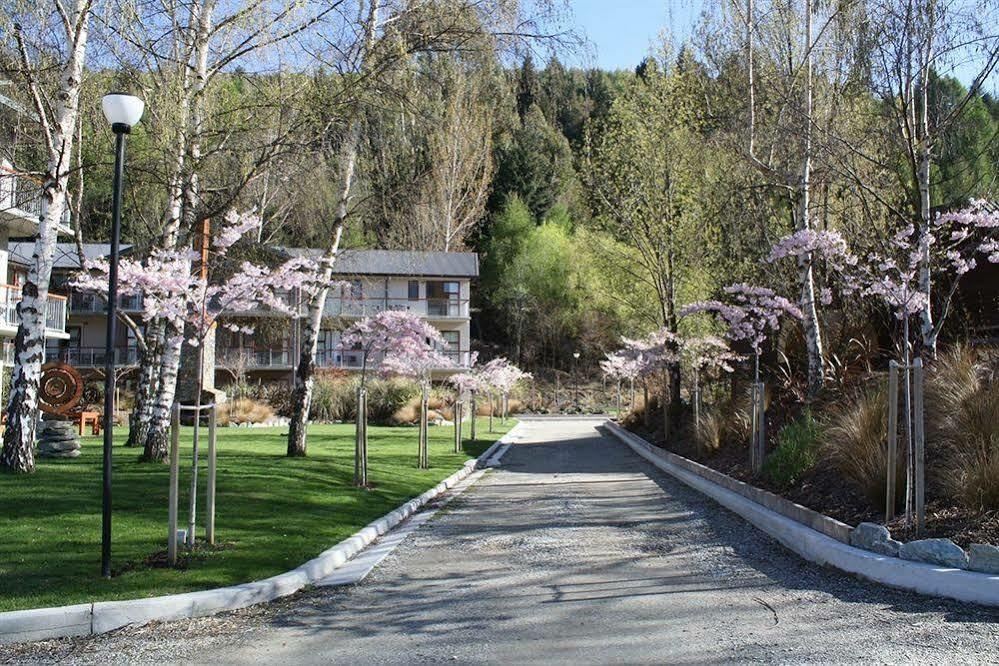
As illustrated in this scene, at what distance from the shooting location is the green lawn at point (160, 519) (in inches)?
282

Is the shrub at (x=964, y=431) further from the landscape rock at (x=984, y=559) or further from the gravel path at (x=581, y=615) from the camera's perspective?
the gravel path at (x=581, y=615)

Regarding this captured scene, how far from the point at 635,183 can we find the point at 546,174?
47.5m

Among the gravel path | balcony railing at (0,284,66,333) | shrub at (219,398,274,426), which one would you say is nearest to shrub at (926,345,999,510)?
the gravel path

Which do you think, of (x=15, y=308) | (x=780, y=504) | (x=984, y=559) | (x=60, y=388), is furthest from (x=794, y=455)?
(x=15, y=308)

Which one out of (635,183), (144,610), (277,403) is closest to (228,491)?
(144,610)

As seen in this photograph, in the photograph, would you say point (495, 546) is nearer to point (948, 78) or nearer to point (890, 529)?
point (890, 529)

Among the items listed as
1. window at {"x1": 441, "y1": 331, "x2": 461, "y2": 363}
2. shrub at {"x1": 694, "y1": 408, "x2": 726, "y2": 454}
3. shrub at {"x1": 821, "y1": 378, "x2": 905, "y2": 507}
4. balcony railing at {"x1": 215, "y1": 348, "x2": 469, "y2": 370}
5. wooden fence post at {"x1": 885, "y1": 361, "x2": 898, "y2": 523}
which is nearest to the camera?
wooden fence post at {"x1": 885, "y1": 361, "x2": 898, "y2": 523}

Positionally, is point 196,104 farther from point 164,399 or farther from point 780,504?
point 780,504

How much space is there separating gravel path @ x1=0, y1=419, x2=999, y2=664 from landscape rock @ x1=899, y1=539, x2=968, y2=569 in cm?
50

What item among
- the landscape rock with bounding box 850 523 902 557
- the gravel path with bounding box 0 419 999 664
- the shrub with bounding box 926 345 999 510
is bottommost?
the gravel path with bounding box 0 419 999 664

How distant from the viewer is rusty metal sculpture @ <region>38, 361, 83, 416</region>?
79.6 feet

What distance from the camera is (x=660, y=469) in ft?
66.1

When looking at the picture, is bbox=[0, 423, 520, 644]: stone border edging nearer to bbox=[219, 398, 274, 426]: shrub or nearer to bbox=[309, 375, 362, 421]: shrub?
bbox=[219, 398, 274, 426]: shrub

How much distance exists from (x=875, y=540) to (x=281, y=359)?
47.0 meters
